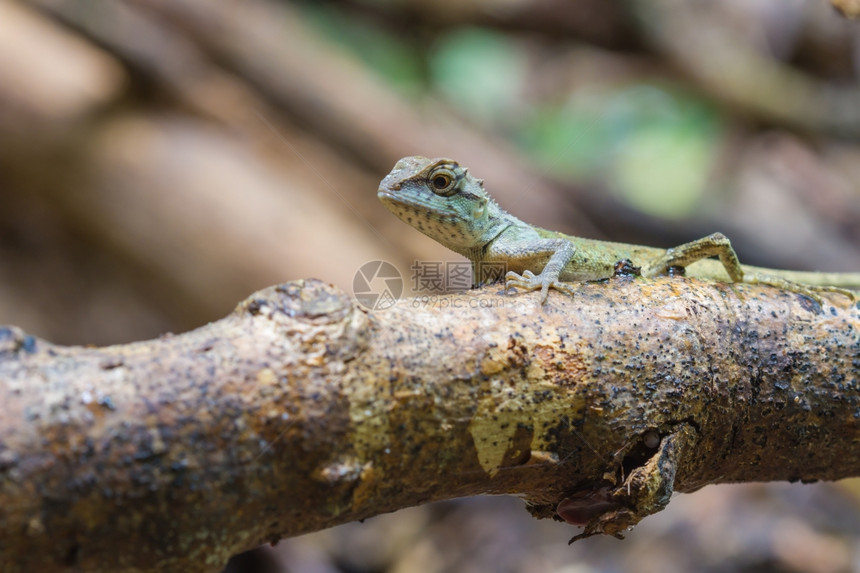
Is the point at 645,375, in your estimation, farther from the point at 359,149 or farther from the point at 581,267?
the point at 359,149

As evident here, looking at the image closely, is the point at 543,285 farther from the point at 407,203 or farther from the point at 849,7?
the point at 849,7

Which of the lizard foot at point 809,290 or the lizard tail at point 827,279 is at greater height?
the lizard foot at point 809,290

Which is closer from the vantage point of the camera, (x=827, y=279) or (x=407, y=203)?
(x=407, y=203)

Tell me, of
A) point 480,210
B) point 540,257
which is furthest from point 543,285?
point 480,210

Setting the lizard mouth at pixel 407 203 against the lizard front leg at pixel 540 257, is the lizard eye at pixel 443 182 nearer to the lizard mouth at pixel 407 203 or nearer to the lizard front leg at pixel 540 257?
the lizard mouth at pixel 407 203

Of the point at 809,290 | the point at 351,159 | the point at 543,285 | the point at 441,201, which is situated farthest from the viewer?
the point at 351,159

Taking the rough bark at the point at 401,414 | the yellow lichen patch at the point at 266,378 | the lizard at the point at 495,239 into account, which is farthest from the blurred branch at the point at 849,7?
the yellow lichen patch at the point at 266,378

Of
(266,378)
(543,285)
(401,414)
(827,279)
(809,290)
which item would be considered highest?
(266,378)

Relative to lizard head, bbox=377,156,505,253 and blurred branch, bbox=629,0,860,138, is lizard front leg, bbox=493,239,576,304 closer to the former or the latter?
lizard head, bbox=377,156,505,253
